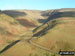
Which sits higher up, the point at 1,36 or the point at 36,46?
the point at 36,46

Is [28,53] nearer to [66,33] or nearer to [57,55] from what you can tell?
[57,55]

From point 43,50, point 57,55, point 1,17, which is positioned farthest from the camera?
point 1,17

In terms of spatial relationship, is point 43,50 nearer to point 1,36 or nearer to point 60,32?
point 60,32

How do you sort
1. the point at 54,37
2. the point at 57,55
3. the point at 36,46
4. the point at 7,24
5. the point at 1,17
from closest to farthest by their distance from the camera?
1. the point at 57,55
2. the point at 36,46
3. the point at 54,37
4. the point at 7,24
5. the point at 1,17

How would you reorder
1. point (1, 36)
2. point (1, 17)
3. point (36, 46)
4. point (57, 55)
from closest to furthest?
1. point (57, 55)
2. point (36, 46)
3. point (1, 36)
4. point (1, 17)

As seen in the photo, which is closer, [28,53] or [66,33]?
[28,53]

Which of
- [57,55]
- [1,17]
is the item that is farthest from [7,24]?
[57,55]

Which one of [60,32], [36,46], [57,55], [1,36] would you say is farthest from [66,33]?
[1,36]

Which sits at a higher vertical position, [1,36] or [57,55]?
[57,55]

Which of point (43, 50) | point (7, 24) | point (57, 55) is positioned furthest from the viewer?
point (7, 24)
